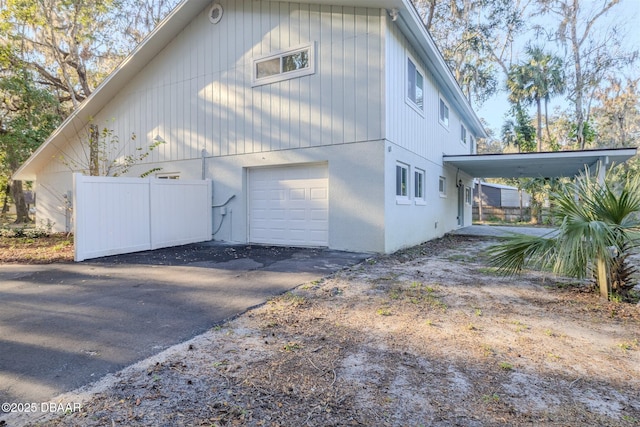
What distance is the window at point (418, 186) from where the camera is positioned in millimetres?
9688

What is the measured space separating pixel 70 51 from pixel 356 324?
1978 centimetres

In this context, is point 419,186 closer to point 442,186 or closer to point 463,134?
point 442,186

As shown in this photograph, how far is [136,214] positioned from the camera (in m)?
8.23

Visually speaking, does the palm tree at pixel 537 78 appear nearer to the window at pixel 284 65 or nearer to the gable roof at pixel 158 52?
the gable roof at pixel 158 52

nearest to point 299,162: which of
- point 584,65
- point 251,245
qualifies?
point 251,245

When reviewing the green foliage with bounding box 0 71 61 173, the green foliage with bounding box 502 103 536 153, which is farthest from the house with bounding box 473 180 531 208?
the green foliage with bounding box 0 71 61 173

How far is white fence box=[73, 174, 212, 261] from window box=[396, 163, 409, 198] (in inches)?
211

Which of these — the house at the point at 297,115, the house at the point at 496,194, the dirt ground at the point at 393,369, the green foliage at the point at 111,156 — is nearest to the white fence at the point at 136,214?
the house at the point at 297,115

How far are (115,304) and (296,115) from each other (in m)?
5.95

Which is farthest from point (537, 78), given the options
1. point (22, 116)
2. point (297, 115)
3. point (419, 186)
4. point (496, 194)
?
point (22, 116)

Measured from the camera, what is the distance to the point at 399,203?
829 cm

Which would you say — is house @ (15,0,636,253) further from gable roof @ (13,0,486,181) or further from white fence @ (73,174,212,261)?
white fence @ (73,174,212,261)

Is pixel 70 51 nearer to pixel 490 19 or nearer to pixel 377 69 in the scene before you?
pixel 377 69

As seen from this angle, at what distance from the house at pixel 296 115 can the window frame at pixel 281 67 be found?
0.03 m
